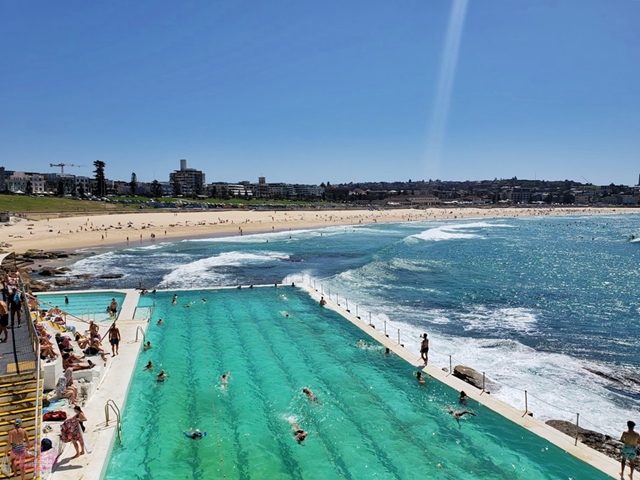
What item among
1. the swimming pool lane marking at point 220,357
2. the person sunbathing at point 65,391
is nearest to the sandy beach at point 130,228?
the swimming pool lane marking at point 220,357

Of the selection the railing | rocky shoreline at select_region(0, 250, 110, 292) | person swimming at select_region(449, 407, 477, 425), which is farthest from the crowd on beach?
the railing

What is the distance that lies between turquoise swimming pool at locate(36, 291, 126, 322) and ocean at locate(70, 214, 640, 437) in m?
5.14

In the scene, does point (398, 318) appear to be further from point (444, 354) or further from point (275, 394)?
point (275, 394)

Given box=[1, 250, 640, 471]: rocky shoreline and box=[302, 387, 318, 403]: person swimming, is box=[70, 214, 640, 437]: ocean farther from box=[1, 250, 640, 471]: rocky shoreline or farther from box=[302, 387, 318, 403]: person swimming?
box=[302, 387, 318, 403]: person swimming

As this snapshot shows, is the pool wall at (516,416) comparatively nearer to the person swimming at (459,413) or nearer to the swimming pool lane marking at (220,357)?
the person swimming at (459,413)

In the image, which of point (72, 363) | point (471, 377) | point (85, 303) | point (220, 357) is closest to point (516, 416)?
point (471, 377)

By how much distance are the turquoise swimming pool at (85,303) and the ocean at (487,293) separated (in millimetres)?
5135

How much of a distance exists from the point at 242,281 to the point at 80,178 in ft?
614

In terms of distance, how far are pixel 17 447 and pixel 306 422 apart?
715cm

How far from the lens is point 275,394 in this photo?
15008mm

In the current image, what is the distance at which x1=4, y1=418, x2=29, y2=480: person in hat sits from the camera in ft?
27.8

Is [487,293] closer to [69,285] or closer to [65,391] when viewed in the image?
[65,391]

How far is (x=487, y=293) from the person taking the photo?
33.6m

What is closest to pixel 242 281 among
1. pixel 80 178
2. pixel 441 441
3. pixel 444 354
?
pixel 444 354
